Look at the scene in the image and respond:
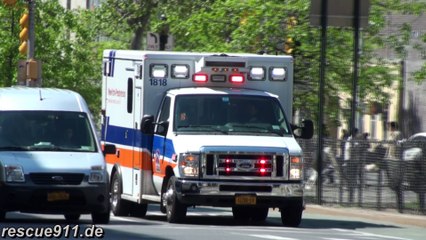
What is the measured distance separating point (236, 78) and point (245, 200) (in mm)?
2598

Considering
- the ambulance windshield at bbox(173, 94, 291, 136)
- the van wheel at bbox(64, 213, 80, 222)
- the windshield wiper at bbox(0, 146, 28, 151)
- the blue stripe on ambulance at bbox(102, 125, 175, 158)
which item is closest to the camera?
the windshield wiper at bbox(0, 146, 28, 151)

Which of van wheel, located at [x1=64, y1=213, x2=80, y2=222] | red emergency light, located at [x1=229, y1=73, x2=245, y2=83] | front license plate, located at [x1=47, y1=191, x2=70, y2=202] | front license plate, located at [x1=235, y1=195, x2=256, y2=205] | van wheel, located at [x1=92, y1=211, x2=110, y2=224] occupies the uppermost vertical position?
red emergency light, located at [x1=229, y1=73, x2=245, y2=83]

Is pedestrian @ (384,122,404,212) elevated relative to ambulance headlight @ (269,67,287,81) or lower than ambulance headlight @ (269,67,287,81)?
lower

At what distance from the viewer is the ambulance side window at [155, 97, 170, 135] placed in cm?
2331

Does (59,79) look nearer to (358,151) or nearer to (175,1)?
(175,1)

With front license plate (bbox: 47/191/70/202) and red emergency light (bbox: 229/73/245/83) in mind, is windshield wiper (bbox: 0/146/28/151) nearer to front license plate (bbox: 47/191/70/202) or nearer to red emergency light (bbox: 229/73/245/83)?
front license plate (bbox: 47/191/70/202)

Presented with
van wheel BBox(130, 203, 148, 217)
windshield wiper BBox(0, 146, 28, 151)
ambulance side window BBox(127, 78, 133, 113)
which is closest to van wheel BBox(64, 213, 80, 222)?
windshield wiper BBox(0, 146, 28, 151)

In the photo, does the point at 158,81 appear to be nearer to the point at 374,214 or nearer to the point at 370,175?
the point at 374,214

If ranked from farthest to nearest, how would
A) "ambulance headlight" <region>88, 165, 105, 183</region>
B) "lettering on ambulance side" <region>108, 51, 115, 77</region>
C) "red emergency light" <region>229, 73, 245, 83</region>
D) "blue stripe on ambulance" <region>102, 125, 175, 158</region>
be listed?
"lettering on ambulance side" <region>108, 51, 115, 77</region> → "red emergency light" <region>229, 73, 245, 83</region> → "blue stripe on ambulance" <region>102, 125, 175, 158</region> → "ambulance headlight" <region>88, 165, 105, 183</region>

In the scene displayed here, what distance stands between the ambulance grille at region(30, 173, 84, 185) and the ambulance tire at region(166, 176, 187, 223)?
6.68 feet

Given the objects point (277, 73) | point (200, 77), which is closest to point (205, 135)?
point (200, 77)

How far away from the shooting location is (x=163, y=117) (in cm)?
2378

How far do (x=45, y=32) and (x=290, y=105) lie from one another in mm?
38262

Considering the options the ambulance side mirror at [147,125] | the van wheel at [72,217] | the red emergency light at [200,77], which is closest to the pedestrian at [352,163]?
the red emergency light at [200,77]
